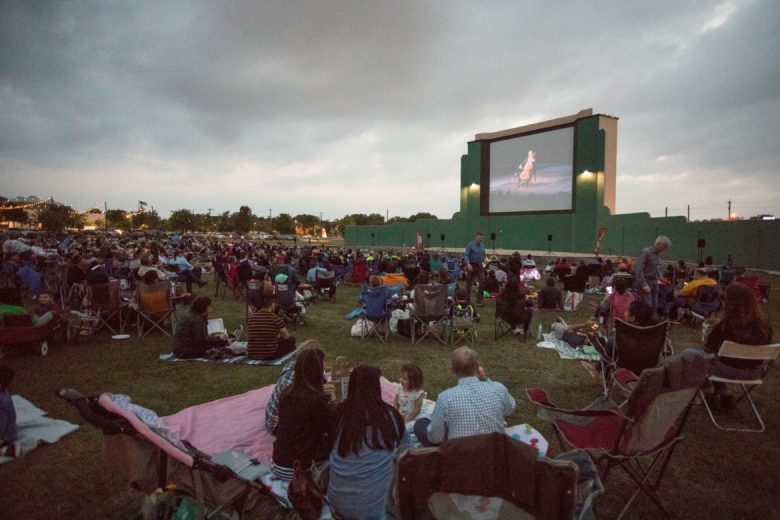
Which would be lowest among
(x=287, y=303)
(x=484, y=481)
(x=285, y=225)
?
(x=287, y=303)

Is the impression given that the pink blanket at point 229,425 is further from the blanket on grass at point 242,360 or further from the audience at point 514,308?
the audience at point 514,308

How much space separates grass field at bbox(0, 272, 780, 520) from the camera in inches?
114

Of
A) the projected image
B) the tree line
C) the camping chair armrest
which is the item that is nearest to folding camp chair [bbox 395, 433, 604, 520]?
the camping chair armrest

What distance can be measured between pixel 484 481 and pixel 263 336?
16.1ft

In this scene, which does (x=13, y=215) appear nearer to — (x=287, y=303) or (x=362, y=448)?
(x=287, y=303)

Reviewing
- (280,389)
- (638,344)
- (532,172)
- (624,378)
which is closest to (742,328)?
(638,344)

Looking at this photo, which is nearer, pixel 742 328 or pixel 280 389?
pixel 280 389

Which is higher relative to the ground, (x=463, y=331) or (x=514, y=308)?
(x=514, y=308)

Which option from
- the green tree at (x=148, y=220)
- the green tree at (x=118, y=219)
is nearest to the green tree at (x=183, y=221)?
the green tree at (x=148, y=220)

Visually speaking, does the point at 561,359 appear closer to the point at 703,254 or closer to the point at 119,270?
the point at 119,270

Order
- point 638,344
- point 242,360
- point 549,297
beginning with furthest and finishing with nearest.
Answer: point 549,297 < point 242,360 < point 638,344

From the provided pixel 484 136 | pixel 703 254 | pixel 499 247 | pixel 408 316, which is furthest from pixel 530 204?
pixel 408 316

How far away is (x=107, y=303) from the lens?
7.48m

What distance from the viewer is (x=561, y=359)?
626cm
